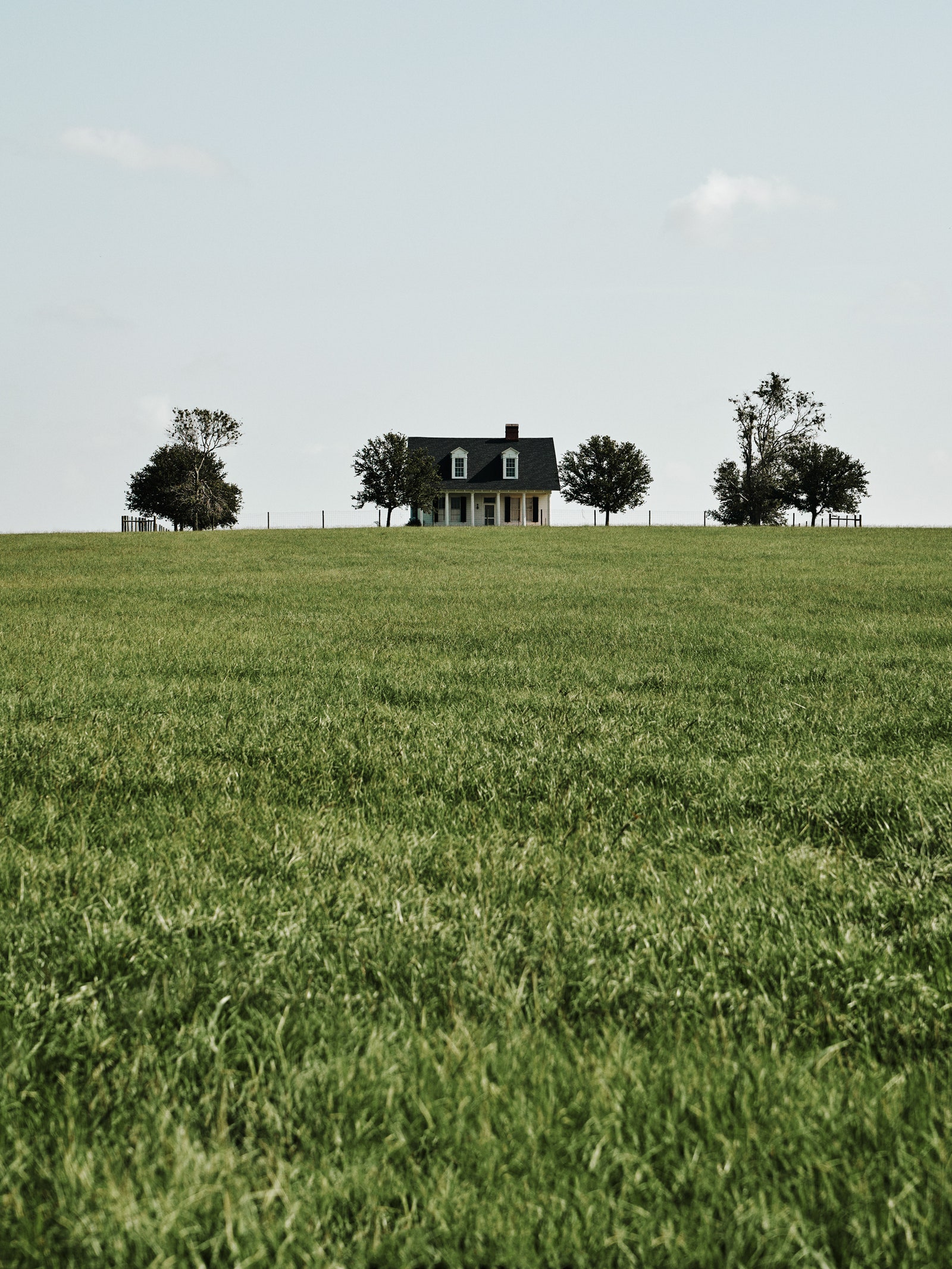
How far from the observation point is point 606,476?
7506 cm

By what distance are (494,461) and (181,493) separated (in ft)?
89.1

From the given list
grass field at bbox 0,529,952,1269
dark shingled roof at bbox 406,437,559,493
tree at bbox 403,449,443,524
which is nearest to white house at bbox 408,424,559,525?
dark shingled roof at bbox 406,437,559,493

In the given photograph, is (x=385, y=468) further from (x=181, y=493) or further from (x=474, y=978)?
(x=474, y=978)

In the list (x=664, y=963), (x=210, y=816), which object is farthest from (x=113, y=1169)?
(x=210, y=816)

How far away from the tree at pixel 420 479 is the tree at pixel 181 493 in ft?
56.2

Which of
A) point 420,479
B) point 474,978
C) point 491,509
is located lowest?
point 474,978

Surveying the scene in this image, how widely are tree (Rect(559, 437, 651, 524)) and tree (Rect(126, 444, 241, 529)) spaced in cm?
3082

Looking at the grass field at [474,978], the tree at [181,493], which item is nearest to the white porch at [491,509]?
the tree at [181,493]

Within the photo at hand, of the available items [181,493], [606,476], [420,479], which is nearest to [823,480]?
[606,476]

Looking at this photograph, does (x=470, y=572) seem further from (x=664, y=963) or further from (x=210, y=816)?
(x=664, y=963)

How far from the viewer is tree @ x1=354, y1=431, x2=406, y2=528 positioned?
64000mm

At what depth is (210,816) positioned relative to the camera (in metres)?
4.33

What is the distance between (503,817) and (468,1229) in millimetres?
2646

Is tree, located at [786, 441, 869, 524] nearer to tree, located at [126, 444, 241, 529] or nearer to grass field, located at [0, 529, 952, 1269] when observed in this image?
tree, located at [126, 444, 241, 529]
